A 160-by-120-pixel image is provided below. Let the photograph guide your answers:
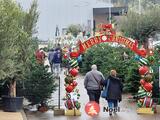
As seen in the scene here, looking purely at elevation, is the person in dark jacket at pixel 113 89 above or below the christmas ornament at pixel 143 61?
below

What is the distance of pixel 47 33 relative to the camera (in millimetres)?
85375

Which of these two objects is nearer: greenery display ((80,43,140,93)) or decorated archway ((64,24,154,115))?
decorated archway ((64,24,154,115))

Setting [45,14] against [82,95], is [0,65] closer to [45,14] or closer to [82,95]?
[82,95]

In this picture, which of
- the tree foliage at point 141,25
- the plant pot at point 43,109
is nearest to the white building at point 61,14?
the tree foliage at point 141,25

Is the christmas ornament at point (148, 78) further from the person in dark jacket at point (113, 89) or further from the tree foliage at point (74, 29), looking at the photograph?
the tree foliage at point (74, 29)

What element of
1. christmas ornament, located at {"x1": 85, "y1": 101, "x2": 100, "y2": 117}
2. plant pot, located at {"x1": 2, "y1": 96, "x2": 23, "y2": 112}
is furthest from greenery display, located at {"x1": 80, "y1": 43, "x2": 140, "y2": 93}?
plant pot, located at {"x1": 2, "y1": 96, "x2": 23, "y2": 112}

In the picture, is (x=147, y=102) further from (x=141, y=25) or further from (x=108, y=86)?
(x=141, y=25)

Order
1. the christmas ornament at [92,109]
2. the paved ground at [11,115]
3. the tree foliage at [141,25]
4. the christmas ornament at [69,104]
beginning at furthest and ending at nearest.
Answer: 1. the tree foliage at [141,25]
2. the christmas ornament at [69,104]
3. the christmas ornament at [92,109]
4. the paved ground at [11,115]

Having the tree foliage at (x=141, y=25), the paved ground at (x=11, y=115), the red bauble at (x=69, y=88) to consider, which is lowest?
the paved ground at (x=11, y=115)

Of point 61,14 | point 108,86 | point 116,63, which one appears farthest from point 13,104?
point 61,14

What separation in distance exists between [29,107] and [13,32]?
778 cm

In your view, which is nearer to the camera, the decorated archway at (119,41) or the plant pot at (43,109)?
the decorated archway at (119,41)

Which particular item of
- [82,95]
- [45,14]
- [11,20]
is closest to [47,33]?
[45,14]

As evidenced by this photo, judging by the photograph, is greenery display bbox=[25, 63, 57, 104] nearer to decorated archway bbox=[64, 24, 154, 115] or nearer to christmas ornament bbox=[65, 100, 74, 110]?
decorated archway bbox=[64, 24, 154, 115]
